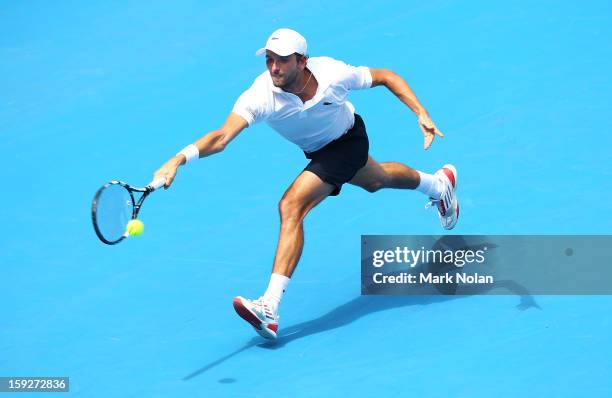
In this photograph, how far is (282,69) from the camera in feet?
27.3

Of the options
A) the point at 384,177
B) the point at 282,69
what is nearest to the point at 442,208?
the point at 384,177

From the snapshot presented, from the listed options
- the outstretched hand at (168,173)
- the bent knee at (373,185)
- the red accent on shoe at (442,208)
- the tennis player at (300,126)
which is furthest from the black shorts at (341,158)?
the outstretched hand at (168,173)

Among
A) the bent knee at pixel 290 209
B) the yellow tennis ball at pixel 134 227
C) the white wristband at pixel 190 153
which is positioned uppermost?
the white wristband at pixel 190 153

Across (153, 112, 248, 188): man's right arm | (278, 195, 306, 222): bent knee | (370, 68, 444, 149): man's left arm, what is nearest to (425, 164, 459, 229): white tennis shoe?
(370, 68, 444, 149): man's left arm

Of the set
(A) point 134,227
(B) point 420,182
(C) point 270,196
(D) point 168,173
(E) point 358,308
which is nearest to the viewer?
(A) point 134,227

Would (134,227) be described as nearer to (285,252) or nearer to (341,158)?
(285,252)

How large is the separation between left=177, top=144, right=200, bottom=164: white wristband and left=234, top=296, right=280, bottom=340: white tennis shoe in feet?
3.25

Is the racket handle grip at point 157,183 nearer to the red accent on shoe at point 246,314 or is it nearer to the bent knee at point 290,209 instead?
the red accent on shoe at point 246,314

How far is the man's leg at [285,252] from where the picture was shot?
27.1 ft

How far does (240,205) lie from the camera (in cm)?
1073

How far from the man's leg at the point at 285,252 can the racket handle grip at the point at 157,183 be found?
3.48ft

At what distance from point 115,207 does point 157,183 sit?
0.31 m

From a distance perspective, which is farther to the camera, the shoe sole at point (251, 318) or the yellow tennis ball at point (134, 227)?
the shoe sole at point (251, 318)

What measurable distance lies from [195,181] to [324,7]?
3.80m
